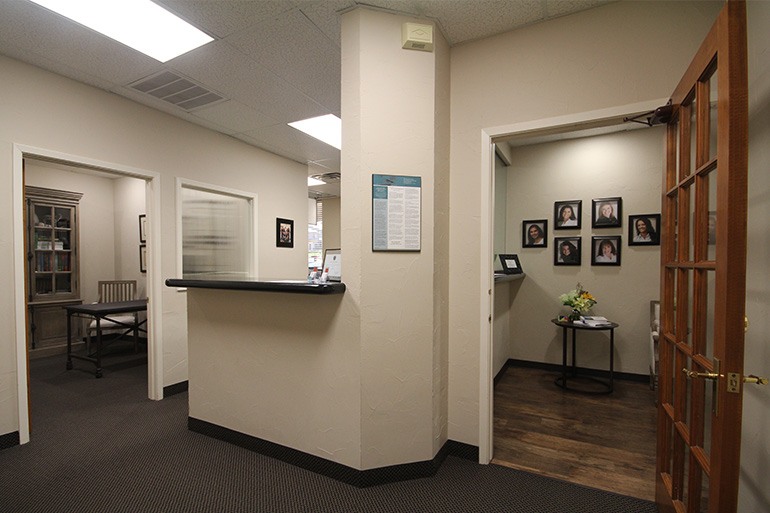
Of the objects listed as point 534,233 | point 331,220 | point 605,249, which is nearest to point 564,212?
point 534,233

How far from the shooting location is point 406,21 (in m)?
2.08

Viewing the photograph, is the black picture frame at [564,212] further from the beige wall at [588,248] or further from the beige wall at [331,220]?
the beige wall at [331,220]

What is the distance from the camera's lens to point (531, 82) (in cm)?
219

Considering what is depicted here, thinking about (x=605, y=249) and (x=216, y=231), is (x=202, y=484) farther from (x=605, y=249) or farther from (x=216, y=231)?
(x=605, y=249)

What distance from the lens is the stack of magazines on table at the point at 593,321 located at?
3.52 metres

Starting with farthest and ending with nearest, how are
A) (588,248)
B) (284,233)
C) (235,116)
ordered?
(284,233)
(588,248)
(235,116)

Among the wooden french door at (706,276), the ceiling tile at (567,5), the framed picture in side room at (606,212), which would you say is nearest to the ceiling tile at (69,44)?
the ceiling tile at (567,5)

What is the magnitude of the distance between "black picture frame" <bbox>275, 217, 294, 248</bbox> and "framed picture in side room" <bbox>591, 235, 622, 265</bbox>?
12.9ft

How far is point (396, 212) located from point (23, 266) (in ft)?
8.99

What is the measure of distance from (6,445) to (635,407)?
16.2 feet

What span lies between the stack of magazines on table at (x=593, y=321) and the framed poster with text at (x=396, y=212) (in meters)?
2.43

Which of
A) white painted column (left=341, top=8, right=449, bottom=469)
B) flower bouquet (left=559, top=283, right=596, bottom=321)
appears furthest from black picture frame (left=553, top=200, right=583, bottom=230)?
white painted column (left=341, top=8, right=449, bottom=469)

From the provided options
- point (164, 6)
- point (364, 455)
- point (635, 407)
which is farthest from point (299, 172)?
point (635, 407)

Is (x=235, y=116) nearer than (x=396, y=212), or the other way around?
(x=396, y=212)
